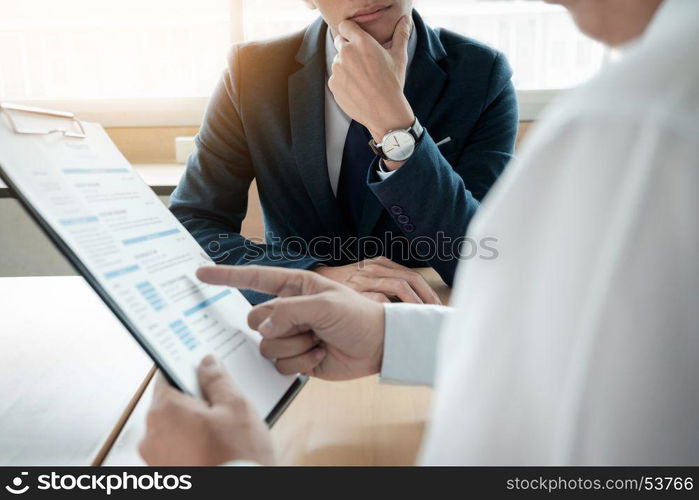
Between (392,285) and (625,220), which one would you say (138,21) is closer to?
(392,285)

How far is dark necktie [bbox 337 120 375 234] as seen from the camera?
133 centimetres

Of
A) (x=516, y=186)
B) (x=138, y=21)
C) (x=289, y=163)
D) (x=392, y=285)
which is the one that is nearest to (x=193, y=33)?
(x=138, y=21)

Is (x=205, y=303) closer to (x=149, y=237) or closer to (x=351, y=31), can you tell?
(x=149, y=237)

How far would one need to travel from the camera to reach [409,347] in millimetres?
740

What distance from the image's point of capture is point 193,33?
8.55ft

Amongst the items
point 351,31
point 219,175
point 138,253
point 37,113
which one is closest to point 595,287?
point 138,253

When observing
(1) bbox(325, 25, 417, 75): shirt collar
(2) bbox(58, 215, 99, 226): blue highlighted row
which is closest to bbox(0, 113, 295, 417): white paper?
(2) bbox(58, 215, 99, 226): blue highlighted row

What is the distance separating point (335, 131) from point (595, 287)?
1135 millimetres

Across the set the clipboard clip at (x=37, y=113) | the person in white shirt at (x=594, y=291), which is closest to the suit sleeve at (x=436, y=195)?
the clipboard clip at (x=37, y=113)

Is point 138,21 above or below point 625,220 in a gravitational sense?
below

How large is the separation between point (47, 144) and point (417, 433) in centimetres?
50

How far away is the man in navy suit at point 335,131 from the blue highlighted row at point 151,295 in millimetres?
535

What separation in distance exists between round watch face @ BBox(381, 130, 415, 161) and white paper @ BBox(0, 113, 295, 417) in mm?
449
